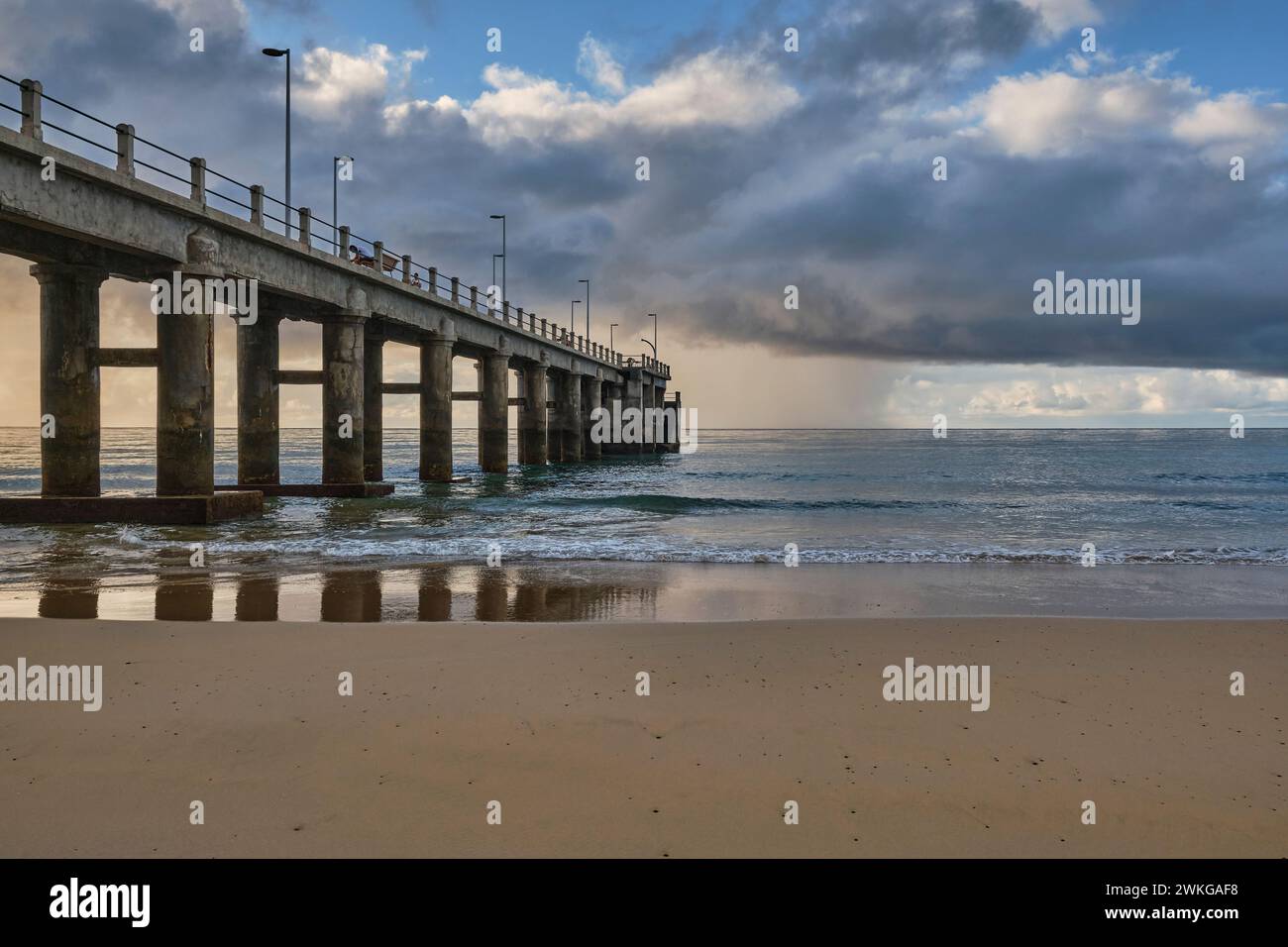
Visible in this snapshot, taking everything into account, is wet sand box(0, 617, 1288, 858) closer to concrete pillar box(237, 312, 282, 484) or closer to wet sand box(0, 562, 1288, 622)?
wet sand box(0, 562, 1288, 622)

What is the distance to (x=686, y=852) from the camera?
14.0 ft

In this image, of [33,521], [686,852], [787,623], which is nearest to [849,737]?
[686,852]

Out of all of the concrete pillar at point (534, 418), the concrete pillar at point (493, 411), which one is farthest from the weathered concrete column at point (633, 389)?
the concrete pillar at point (493, 411)

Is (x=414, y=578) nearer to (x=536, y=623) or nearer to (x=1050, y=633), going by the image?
(x=536, y=623)

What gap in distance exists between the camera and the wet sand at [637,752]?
14.6 feet

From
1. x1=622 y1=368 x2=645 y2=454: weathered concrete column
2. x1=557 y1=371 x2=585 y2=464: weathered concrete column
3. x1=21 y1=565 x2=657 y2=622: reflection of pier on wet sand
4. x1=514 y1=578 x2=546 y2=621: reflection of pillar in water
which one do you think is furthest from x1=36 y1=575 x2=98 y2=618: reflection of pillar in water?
x1=622 y1=368 x2=645 y2=454: weathered concrete column

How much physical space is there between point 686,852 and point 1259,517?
1368 inches

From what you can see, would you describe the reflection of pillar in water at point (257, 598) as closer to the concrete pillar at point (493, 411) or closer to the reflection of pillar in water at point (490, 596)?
the reflection of pillar in water at point (490, 596)

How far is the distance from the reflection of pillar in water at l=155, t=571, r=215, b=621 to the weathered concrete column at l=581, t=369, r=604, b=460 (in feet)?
177

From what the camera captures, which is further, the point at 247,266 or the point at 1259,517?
the point at 1259,517

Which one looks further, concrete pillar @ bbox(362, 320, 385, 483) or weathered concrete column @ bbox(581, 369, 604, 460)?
weathered concrete column @ bbox(581, 369, 604, 460)

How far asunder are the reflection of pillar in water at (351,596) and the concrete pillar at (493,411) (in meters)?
32.6

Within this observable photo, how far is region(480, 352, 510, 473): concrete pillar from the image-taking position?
155ft

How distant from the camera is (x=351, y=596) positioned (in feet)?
40.5
